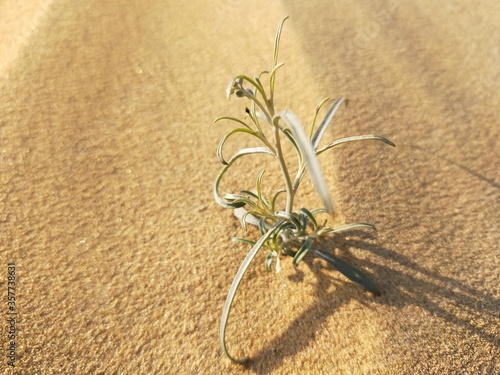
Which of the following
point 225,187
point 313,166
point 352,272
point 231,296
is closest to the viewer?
point 313,166

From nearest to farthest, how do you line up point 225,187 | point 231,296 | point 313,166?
point 313,166
point 231,296
point 225,187

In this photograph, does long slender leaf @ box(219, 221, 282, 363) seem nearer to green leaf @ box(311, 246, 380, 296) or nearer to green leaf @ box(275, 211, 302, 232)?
green leaf @ box(275, 211, 302, 232)

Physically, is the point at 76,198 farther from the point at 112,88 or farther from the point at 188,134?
the point at 112,88

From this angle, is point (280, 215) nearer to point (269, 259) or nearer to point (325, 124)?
point (269, 259)

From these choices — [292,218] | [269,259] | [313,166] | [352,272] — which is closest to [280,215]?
[292,218]

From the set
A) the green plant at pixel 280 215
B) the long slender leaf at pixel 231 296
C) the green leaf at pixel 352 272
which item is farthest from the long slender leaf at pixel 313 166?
the green leaf at pixel 352 272

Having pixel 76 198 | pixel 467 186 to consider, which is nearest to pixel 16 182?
pixel 76 198

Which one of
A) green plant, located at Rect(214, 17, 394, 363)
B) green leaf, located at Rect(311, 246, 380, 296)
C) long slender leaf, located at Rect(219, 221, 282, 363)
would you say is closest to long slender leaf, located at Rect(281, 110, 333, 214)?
green plant, located at Rect(214, 17, 394, 363)
